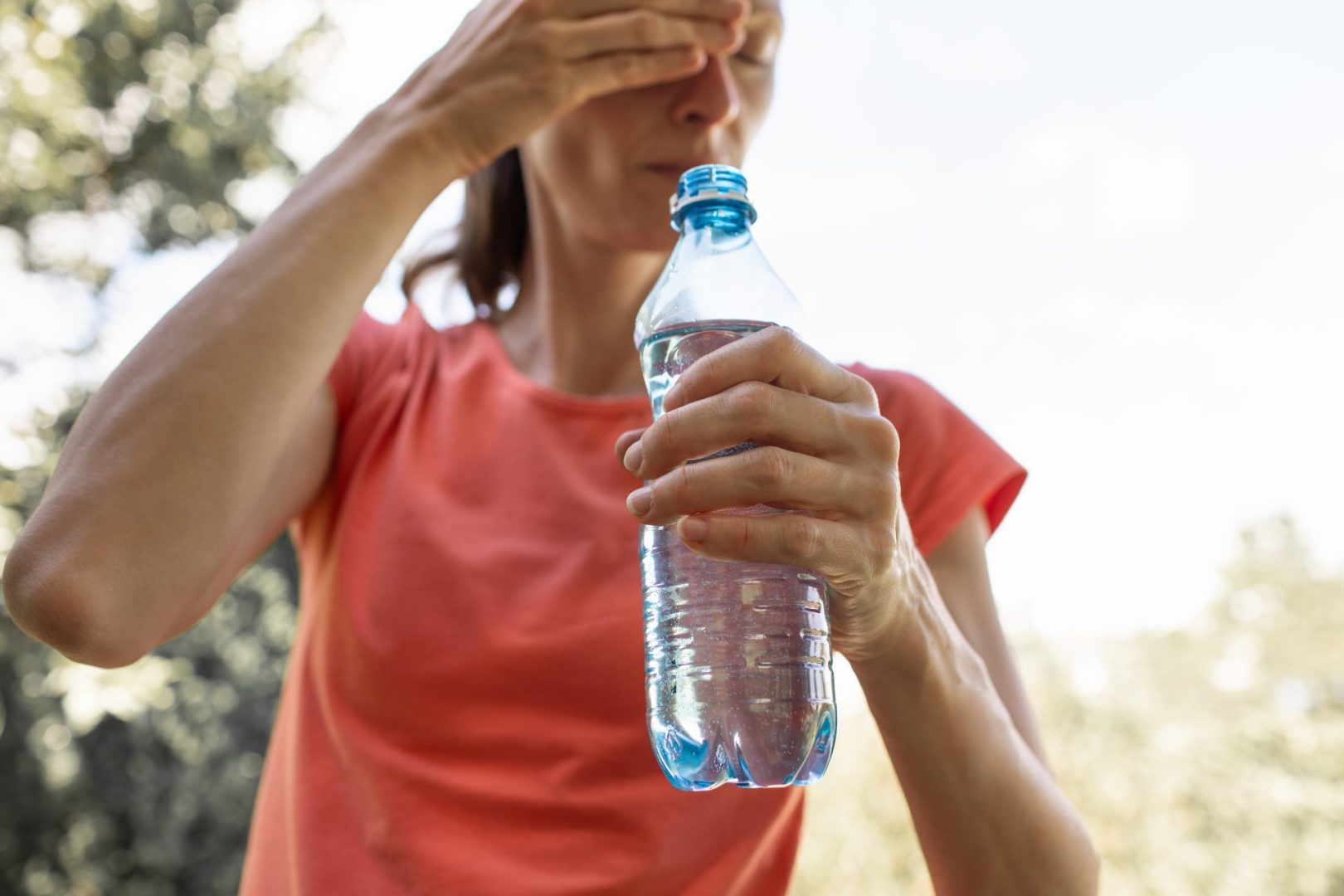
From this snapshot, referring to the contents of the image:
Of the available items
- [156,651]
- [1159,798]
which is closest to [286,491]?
[156,651]

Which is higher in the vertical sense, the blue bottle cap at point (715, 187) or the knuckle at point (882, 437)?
the blue bottle cap at point (715, 187)

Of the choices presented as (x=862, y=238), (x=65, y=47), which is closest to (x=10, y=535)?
(x=65, y=47)

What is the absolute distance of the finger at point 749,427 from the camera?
0.84 m

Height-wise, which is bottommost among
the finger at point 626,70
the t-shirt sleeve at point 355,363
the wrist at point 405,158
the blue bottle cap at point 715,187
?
the blue bottle cap at point 715,187

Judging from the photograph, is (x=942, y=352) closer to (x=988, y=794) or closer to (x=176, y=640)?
(x=176, y=640)

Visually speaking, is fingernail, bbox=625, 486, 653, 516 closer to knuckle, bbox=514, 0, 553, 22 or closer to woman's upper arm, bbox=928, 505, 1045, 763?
woman's upper arm, bbox=928, 505, 1045, 763

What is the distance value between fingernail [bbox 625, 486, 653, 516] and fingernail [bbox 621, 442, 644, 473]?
0.06 ft

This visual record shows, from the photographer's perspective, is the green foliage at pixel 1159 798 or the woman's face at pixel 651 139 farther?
the green foliage at pixel 1159 798

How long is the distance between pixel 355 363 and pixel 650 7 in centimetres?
65

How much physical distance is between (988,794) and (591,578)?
0.54m

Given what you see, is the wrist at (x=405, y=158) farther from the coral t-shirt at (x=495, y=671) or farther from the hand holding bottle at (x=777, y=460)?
the hand holding bottle at (x=777, y=460)

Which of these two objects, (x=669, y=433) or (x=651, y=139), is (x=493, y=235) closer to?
(x=651, y=139)

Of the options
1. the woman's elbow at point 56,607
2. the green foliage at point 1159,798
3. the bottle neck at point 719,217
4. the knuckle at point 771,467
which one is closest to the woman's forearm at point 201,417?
the woman's elbow at point 56,607

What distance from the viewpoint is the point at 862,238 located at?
2266cm
